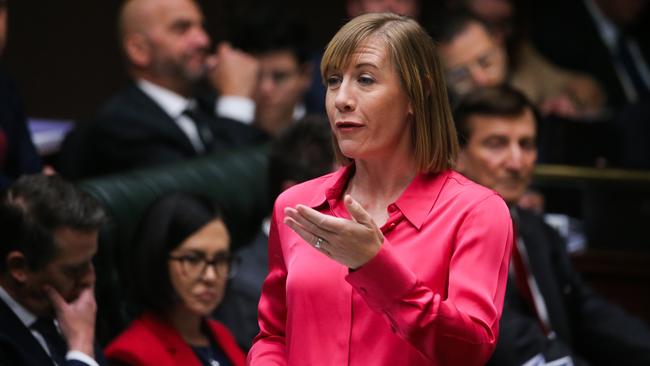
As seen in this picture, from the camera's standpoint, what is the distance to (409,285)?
5.18 ft

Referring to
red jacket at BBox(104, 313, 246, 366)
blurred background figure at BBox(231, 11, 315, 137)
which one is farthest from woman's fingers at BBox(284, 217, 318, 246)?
blurred background figure at BBox(231, 11, 315, 137)

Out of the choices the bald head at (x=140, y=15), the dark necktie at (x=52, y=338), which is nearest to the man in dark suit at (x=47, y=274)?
the dark necktie at (x=52, y=338)

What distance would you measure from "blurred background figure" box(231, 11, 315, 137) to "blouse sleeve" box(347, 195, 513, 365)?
Answer: 3.35 metres

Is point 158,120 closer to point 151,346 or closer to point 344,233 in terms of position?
point 151,346

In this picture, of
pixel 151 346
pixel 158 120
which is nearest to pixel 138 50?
pixel 158 120

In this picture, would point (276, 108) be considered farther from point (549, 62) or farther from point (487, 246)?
point (487, 246)

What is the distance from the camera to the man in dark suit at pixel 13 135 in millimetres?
3463

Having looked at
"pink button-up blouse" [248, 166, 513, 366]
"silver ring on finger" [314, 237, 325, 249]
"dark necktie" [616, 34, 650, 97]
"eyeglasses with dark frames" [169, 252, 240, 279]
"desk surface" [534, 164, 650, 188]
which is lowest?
"dark necktie" [616, 34, 650, 97]

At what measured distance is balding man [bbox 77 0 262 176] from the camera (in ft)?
13.4

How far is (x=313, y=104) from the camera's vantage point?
5316 millimetres

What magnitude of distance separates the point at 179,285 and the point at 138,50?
1905 millimetres

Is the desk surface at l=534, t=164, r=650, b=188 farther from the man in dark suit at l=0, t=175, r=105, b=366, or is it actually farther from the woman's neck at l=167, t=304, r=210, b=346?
the man in dark suit at l=0, t=175, r=105, b=366

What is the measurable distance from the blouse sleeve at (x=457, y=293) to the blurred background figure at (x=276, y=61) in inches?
132

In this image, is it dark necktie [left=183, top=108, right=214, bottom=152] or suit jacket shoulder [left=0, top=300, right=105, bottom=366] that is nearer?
suit jacket shoulder [left=0, top=300, right=105, bottom=366]
